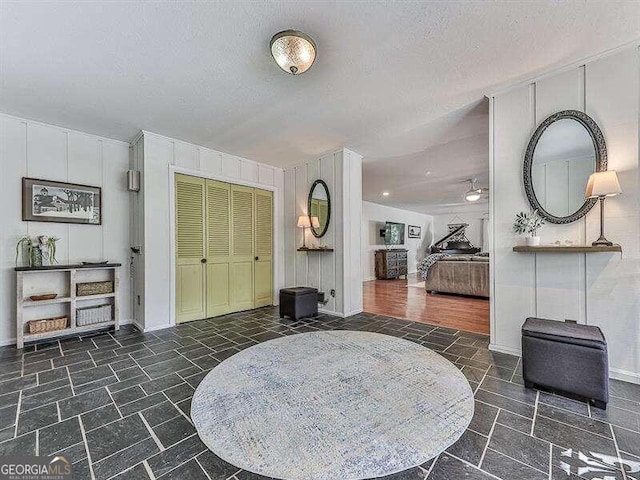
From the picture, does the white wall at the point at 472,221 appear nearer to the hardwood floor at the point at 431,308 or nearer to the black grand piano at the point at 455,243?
the black grand piano at the point at 455,243

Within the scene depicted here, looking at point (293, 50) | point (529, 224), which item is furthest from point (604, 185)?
point (293, 50)

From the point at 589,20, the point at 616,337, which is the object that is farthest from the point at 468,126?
the point at 616,337

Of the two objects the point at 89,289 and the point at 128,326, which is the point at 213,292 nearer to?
the point at 128,326

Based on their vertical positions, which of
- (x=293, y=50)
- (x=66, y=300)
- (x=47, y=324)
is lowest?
(x=47, y=324)

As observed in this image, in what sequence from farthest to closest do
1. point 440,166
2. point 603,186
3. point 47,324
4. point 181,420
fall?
point 440,166 → point 47,324 → point 603,186 → point 181,420

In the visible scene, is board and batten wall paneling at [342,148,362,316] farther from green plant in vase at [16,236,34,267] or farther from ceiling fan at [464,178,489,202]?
green plant in vase at [16,236,34,267]

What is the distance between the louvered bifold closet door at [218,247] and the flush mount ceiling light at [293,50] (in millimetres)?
2801

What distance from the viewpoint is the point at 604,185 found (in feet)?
6.93

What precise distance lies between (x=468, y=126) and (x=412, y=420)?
11.2 ft

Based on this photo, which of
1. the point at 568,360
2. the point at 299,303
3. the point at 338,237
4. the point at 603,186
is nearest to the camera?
the point at 568,360

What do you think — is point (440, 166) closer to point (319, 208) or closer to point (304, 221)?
point (319, 208)

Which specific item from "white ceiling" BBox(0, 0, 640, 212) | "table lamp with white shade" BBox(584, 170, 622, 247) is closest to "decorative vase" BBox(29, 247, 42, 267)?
"white ceiling" BBox(0, 0, 640, 212)

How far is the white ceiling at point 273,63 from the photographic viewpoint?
71.3 inches

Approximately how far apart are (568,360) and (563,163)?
5.53 feet
